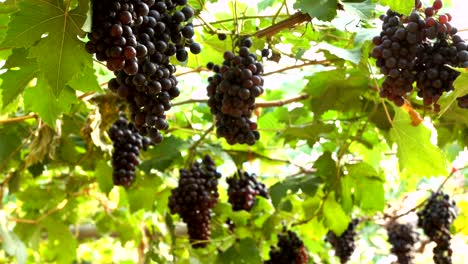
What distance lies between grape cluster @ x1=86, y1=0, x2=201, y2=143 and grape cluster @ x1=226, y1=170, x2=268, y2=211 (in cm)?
158

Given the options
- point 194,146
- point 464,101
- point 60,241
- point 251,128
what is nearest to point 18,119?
point 194,146

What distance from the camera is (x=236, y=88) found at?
190cm

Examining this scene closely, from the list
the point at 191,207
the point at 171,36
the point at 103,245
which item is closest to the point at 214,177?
the point at 191,207

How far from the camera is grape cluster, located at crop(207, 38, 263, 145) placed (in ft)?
6.23

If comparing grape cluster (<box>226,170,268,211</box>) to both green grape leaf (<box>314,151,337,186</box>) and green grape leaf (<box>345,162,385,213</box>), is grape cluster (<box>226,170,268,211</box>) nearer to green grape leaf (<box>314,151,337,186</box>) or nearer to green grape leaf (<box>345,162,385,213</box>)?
green grape leaf (<box>314,151,337,186</box>)

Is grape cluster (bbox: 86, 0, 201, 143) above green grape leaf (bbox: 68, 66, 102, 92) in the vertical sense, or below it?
below

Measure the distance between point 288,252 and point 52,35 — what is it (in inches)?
87.4

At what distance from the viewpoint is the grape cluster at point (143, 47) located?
140cm

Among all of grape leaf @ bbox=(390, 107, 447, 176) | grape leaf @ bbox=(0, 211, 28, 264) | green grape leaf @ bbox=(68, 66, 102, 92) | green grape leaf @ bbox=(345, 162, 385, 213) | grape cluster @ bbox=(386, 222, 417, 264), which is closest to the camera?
green grape leaf @ bbox=(68, 66, 102, 92)

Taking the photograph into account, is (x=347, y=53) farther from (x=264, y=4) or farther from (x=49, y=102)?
(x=49, y=102)

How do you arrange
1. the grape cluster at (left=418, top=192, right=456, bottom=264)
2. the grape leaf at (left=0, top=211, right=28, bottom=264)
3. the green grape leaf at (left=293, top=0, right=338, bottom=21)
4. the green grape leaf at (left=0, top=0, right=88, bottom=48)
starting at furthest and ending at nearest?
the grape cluster at (left=418, top=192, right=456, bottom=264) < the grape leaf at (left=0, top=211, right=28, bottom=264) < the green grape leaf at (left=293, top=0, right=338, bottom=21) < the green grape leaf at (left=0, top=0, right=88, bottom=48)

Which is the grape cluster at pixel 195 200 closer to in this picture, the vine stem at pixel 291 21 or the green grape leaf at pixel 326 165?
the green grape leaf at pixel 326 165

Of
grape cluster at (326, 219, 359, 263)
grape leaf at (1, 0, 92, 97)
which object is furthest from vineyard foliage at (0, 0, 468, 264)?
grape cluster at (326, 219, 359, 263)

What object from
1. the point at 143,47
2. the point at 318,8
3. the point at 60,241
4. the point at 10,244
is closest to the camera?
the point at 143,47
